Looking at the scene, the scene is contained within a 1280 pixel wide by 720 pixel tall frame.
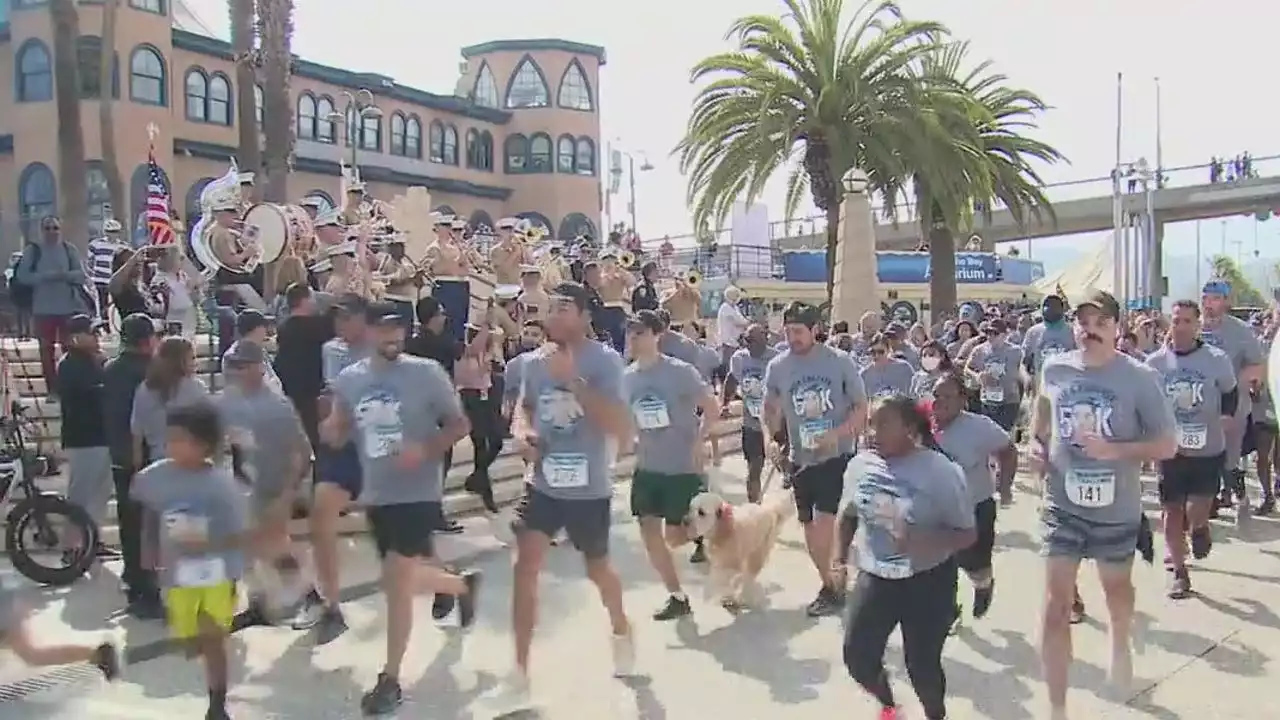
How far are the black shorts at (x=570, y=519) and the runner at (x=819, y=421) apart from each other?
2.03 meters

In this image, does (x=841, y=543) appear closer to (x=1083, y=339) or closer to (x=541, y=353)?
(x=1083, y=339)

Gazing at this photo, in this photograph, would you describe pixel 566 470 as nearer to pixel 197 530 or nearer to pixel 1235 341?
pixel 197 530

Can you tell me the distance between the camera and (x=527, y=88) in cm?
4478

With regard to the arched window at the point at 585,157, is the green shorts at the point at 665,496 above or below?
below

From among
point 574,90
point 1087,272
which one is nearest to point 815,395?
point 574,90

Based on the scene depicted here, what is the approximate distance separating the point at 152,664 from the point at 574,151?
1538 inches

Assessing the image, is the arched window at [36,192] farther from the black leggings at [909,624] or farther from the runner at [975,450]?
the black leggings at [909,624]

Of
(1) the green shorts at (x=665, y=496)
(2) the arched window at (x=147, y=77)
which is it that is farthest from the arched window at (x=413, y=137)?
(1) the green shorts at (x=665, y=496)

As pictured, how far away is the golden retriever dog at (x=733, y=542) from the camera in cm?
→ 793

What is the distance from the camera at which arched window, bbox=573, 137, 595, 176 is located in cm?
4519

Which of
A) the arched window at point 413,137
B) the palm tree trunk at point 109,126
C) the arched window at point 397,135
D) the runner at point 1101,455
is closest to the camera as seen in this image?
the runner at point 1101,455

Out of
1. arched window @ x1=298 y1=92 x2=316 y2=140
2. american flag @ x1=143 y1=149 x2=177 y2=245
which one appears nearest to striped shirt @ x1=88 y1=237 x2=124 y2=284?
american flag @ x1=143 y1=149 x2=177 y2=245

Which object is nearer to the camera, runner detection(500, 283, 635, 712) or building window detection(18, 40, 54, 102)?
runner detection(500, 283, 635, 712)

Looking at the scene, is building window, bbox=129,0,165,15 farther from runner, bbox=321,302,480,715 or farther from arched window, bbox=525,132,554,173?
runner, bbox=321,302,480,715
